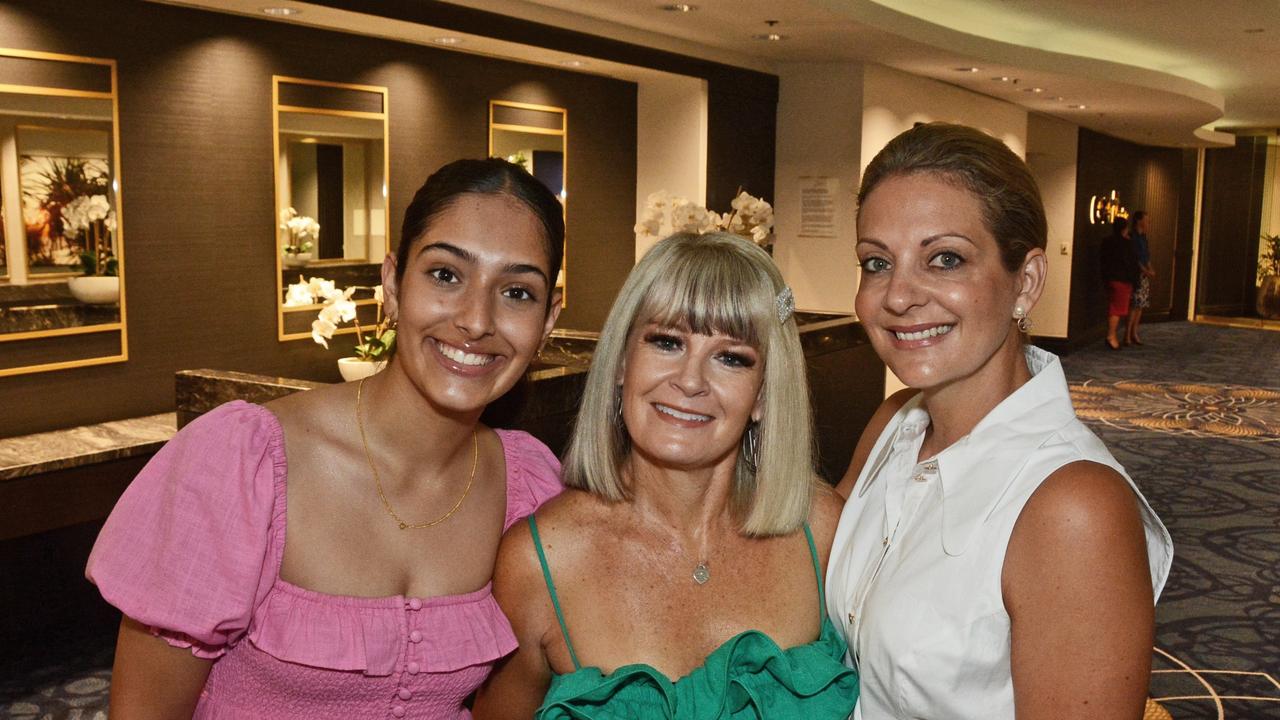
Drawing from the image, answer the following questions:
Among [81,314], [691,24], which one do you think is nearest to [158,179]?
[81,314]

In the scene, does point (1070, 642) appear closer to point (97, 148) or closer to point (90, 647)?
point (90, 647)

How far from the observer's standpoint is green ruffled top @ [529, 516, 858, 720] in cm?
204

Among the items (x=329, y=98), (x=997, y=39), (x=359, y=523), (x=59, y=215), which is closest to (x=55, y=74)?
(x=59, y=215)

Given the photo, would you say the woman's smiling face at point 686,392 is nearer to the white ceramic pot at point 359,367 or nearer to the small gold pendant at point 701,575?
the small gold pendant at point 701,575

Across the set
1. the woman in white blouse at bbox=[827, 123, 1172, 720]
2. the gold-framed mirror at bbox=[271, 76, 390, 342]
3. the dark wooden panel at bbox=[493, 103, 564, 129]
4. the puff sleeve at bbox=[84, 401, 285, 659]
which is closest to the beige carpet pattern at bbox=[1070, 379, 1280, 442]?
the dark wooden panel at bbox=[493, 103, 564, 129]

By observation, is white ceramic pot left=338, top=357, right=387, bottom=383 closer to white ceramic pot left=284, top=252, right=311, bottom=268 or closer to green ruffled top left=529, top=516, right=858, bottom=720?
white ceramic pot left=284, top=252, right=311, bottom=268

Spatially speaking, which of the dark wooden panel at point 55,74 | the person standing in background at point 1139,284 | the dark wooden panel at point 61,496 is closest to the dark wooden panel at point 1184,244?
the person standing in background at point 1139,284

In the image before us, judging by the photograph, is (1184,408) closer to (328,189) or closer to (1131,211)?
(328,189)

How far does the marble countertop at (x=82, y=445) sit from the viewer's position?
168 inches

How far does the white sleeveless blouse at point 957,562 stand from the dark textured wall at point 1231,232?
2168 centimetres

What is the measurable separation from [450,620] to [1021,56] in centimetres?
962

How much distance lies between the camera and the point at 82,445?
16.1ft

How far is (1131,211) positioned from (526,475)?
65.5 feet

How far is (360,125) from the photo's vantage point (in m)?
6.86
